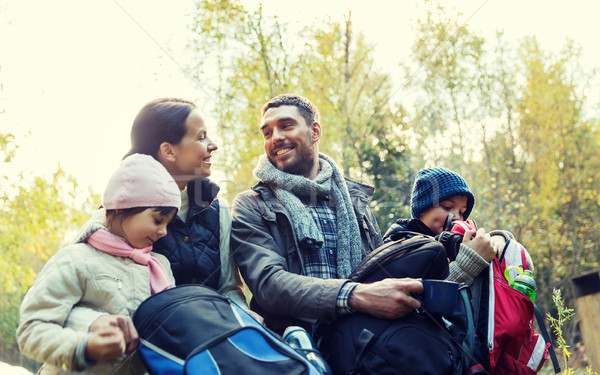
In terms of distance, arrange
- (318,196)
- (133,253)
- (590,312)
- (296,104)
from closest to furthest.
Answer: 1. (133,253)
2. (318,196)
3. (296,104)
4. (590,312)

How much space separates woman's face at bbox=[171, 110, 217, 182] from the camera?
7.75 ft

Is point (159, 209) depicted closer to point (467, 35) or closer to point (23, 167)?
point (23, 167)

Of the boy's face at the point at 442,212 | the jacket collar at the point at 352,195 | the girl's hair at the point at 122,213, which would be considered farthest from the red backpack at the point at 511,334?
the girl's hair at the point at 122,213

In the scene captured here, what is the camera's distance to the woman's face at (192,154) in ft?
7.75

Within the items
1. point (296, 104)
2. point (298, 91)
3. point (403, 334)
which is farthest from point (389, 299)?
point (298, 91)

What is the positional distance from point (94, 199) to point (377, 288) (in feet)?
27.4

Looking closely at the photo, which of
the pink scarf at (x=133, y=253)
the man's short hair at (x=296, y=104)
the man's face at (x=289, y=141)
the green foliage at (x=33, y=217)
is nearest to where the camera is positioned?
the pink scarf at (x=133, y=253)

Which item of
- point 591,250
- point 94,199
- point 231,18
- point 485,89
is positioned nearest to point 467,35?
point 485,89

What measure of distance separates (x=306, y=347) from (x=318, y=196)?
101 centimetres

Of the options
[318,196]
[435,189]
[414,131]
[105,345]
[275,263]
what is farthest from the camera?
[414,131]

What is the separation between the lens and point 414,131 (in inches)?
437

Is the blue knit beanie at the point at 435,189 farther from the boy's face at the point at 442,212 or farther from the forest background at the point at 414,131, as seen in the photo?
the forest background at the point at 414,131

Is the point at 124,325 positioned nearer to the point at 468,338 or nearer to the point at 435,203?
the point at 468,338

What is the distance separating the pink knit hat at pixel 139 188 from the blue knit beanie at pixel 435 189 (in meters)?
1.25
